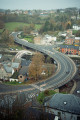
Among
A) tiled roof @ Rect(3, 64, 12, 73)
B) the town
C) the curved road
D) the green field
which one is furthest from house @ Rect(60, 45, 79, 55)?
the green field

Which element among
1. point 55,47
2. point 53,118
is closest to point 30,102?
point 53,118

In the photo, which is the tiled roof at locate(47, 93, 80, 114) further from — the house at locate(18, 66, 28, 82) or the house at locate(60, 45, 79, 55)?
the house at locate(60, 45, 79, 55)

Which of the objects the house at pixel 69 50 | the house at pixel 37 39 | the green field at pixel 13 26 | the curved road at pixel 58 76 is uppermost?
the green field at pixel 13 26

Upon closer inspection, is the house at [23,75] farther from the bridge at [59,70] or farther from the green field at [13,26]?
the green field at [13,26]

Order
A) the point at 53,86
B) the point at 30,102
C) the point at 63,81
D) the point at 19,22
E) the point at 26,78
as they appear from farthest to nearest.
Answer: the point at 19,22
the point at 26,78
the point at 63,81
the point at 53,86
the point at 30,102

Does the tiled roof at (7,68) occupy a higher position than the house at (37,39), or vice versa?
the house at (37,39)

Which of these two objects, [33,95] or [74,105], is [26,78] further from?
[74,105]

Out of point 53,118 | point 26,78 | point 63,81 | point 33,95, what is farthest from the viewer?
point 26,78

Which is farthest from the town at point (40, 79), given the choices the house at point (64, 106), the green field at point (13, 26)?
the green field at point (13, 26)
